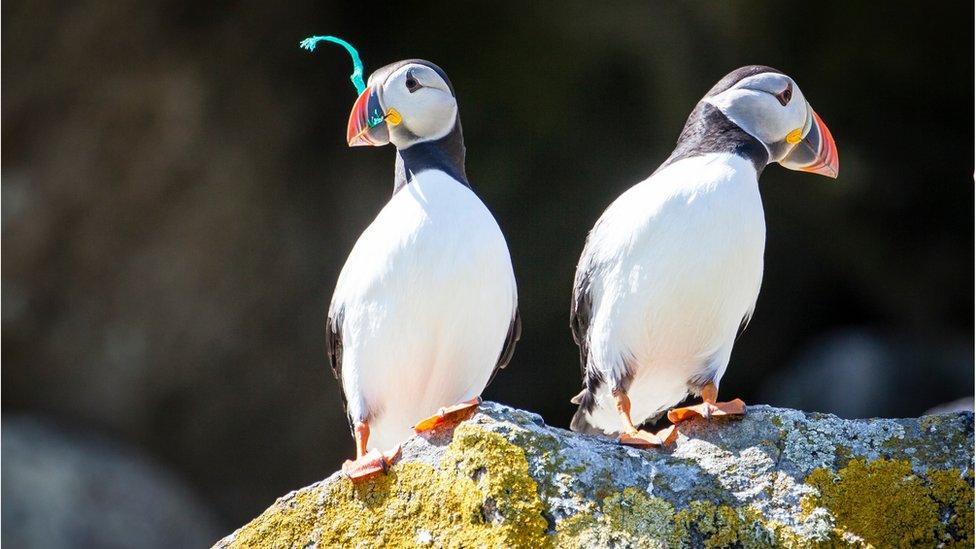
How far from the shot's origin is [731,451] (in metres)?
2.87

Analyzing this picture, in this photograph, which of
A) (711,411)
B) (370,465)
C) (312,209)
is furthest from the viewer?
(312,209)

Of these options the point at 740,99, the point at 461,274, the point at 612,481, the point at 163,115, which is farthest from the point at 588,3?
the point at 612,481

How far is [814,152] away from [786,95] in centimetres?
19

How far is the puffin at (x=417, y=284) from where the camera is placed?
345cm

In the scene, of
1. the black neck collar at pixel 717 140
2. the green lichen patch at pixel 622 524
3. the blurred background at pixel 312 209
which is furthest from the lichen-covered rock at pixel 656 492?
the blurred background at pixel 312 209

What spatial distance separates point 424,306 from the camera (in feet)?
11.3

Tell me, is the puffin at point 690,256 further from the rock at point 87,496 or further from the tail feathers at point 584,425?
the rock at point 87,496

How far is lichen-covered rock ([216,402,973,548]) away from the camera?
8.54ft

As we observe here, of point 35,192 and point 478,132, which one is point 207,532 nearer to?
point 35,192

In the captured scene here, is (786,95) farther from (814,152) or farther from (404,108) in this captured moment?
(404,108)

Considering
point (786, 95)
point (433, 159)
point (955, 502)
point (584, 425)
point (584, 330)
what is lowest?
point (955, 502)

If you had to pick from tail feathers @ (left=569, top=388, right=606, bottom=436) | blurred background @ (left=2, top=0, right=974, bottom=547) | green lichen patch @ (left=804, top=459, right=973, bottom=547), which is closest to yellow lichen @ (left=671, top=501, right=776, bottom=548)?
green lichen patch @ (left=804, top=459, right=973, bottom=547)

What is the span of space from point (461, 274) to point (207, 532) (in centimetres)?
305

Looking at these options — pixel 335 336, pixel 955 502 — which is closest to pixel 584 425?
pixel 335 336
